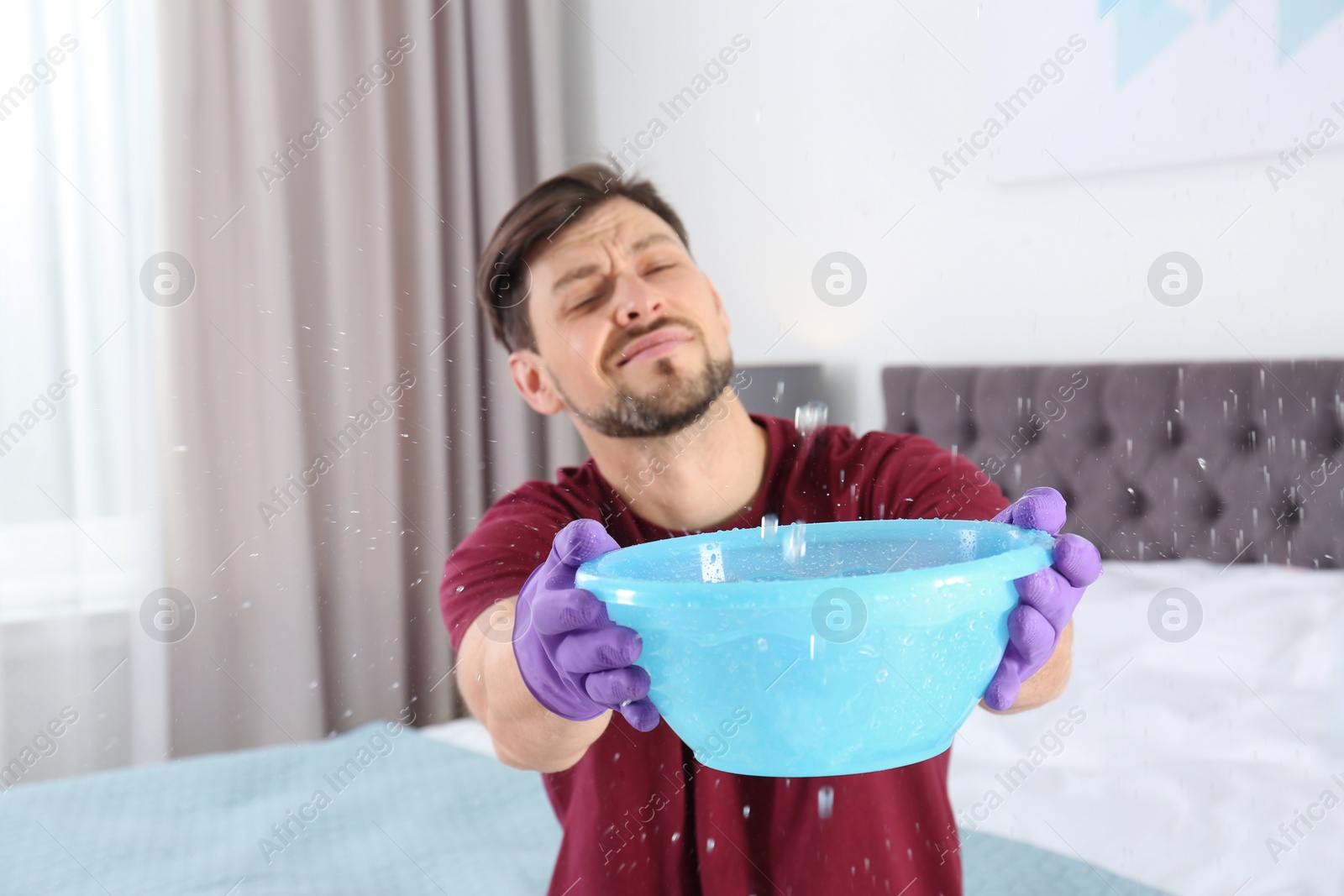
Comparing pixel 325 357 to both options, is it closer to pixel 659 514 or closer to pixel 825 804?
pixel 659 514

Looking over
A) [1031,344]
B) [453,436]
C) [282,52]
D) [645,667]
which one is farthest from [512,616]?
[282,52]

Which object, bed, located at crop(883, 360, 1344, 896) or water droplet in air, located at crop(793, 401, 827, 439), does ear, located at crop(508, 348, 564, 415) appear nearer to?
water droplet in air, located at crop(793, 401, 827, 439)

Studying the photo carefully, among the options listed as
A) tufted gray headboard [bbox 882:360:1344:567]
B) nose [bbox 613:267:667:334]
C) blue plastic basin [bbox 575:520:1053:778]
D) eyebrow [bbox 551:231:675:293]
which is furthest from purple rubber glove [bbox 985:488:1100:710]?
tufted gray headboard [bbox 882:360:1344:567]

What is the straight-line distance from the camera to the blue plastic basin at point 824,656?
53 cm

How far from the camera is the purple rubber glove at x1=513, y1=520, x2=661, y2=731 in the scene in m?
0.60

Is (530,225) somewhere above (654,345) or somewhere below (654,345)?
above

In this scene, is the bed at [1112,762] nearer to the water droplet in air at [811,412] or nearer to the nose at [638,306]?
the water droplet in air at [811,412]

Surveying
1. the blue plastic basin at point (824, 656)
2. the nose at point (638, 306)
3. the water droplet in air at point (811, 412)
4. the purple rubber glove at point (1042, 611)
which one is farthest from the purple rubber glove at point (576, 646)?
the water droplet in air at point (811, 412)

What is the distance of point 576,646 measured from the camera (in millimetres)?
616

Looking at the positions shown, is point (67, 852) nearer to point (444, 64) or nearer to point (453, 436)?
point (453, 436)

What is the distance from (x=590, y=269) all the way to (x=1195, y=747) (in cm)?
100

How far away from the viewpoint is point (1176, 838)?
48.4 inches

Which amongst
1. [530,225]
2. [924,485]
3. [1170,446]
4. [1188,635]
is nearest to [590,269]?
[530,225]

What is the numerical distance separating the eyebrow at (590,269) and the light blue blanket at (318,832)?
2.41ft
